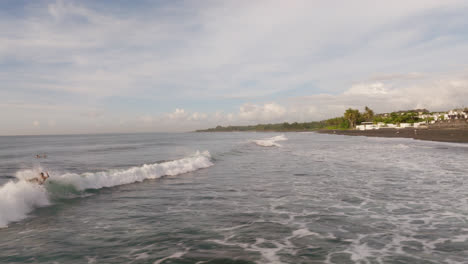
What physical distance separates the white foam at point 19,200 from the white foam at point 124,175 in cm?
175

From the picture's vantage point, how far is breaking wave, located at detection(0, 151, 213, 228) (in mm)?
10438

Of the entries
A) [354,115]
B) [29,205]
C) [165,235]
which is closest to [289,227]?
[165,235]

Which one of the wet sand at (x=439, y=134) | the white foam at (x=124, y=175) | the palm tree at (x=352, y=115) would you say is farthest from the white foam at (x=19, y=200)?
the palm tree at (x=352, y=115)

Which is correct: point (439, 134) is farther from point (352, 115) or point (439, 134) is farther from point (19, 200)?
point (352, 115)

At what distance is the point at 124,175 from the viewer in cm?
1773

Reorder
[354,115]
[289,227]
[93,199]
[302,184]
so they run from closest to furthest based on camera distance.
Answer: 1. [289,227]
2. [93,199]
3. [302,184]
4. [354,115]

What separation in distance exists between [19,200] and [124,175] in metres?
6.91

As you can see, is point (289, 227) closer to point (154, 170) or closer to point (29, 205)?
point (29, 205)

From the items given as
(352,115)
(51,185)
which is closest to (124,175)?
(51,185)

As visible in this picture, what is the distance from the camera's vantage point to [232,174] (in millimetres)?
20094

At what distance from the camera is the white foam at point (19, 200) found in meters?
10.1

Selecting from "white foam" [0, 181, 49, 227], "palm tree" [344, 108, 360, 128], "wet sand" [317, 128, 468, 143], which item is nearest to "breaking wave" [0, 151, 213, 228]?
"white foam" [0, 181, 49, 227]

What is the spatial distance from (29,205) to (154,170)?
8.89m

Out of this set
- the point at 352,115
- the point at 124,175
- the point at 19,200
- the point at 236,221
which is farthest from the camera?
the point at 352,115
